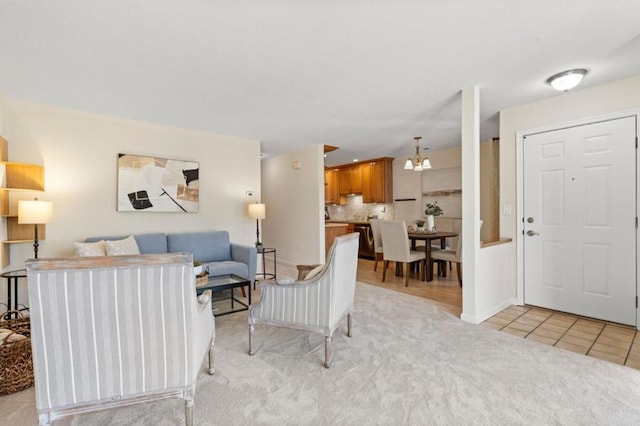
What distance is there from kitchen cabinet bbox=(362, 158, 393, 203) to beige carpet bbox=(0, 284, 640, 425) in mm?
4652

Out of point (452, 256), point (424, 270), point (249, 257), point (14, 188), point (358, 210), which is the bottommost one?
point (424, 270)

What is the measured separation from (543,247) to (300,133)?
143 inches

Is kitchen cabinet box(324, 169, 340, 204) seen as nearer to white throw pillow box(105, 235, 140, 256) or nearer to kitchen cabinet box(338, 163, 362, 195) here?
kitchen cabinet box(338, 163, 362, 195)

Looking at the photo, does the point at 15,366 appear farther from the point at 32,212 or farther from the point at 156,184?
the point at 156,184

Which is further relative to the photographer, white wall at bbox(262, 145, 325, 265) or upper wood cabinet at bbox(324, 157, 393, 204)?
upper wood cabinet at bbox(324, 157, 393, 204)

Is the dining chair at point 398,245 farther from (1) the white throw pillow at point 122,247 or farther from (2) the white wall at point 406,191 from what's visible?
(1) the white throw pillow at point 122,247

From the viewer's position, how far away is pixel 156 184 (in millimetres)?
4125

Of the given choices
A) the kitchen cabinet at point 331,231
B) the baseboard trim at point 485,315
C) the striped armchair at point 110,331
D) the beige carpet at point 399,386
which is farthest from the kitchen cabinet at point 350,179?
the striped armchair at point 110,331

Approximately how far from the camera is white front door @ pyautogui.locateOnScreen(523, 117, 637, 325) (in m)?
2.90

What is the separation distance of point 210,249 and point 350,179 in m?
4.58

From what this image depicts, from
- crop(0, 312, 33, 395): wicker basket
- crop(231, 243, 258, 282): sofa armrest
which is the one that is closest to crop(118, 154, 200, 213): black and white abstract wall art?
crop(231, 243, 258, 282): sofa armrest

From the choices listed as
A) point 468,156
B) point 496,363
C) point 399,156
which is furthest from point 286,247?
point 496,363

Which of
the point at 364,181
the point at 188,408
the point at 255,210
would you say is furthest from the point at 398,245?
the point at 188,408

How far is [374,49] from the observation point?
2.32 metres
